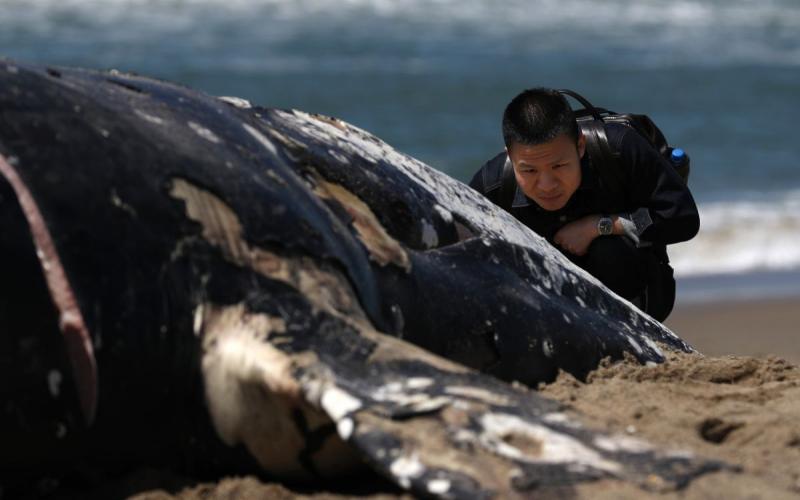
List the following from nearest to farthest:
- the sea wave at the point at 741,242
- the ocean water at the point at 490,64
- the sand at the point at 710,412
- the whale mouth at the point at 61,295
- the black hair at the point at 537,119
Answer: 1. the sand at the point at 710,412
2. the whale mouth at the point at 61,295
3. the black hair at the point at 537,119
4. the sea wave at the point at 741,242
5. the ocean water at the point at 490,64

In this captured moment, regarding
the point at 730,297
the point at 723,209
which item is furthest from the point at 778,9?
the point at 730,297

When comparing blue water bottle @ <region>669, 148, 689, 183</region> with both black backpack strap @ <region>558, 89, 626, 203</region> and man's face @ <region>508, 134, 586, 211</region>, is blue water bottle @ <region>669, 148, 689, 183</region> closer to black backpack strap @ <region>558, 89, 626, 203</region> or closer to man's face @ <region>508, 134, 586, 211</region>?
black backpack strap @ <region>558, 89, 626, 203</region>

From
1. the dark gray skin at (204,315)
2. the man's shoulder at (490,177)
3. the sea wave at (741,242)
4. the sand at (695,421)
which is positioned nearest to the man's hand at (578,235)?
the man's shoulder at (490,177)

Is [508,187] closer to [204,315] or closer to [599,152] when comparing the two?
[599,152]

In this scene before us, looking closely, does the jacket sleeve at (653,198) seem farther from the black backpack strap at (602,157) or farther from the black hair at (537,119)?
the black hair at (537,119)

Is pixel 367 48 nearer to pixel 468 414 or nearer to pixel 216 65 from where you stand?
pixel 216 65

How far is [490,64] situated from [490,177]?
13726mm

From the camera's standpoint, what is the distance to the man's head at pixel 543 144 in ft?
16.1

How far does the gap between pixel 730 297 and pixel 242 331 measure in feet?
19.6

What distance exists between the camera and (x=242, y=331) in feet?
10.3

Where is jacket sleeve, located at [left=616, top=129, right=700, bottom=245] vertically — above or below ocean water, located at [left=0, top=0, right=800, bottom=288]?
below

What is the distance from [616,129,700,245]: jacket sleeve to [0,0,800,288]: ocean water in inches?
161

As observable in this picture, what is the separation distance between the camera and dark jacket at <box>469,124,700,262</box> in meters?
5.18

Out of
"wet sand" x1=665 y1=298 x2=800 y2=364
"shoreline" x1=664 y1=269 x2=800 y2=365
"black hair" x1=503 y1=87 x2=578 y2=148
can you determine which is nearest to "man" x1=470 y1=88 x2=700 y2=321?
"black hair" x1=503 y1=87 x2=578 y2=148
